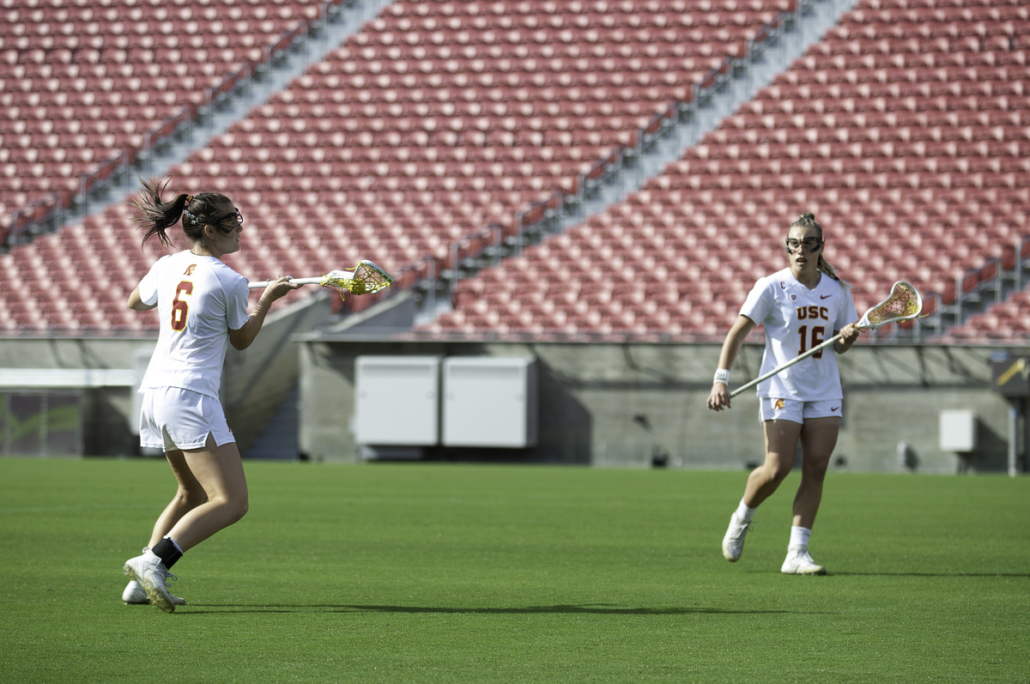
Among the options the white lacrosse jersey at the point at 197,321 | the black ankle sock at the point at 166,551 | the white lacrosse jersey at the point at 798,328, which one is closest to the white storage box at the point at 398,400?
the white lacrosse jersey at the point at 798,328

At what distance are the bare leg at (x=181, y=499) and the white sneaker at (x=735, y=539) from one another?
118 inches

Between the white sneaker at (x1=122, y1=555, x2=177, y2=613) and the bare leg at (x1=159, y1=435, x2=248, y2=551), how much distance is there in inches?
5.4

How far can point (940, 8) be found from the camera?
2486 centimetres

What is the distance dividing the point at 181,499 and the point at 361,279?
4.28 ft

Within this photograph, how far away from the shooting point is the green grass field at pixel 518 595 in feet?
14.5

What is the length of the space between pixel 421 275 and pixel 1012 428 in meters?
10.0

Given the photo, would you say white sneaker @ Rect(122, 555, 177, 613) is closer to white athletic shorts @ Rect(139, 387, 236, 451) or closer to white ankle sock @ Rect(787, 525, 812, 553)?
white athletic shorts @ Rect(139, 387, 236, 451)

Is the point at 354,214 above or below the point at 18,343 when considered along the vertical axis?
above

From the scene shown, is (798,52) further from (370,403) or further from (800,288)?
(800,288)

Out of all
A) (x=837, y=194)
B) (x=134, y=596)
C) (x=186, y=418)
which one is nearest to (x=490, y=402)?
(x=837, y=194)

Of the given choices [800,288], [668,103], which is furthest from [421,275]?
[800,288]

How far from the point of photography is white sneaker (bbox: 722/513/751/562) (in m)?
7.24

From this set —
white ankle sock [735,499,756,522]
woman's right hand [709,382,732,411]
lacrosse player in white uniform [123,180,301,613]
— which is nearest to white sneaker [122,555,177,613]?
lacrosse player in white uniform [123,180,301,613]

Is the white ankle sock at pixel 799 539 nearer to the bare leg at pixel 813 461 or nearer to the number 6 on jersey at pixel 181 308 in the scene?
the bare leg at pixel 813 461
